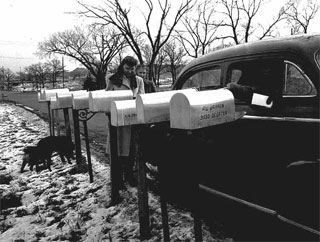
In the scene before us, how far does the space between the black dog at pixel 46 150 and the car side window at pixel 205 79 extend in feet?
9.56

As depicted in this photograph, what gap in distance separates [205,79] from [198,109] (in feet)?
5.70

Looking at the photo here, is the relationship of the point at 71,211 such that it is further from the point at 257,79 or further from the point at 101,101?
the point at 257,79

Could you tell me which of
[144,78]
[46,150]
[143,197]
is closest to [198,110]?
[143,197]

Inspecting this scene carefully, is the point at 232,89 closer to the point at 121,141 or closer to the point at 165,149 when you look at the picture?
the point at 165,149

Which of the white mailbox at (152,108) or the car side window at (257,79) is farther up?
the car side window at (257,79)

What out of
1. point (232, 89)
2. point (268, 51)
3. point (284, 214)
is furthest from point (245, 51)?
point (284, 214)

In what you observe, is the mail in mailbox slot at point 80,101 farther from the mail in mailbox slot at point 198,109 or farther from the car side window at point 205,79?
the mail in mailbox slot at point 198,109

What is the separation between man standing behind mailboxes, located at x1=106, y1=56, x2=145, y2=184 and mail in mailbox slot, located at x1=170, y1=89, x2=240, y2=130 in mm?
1819

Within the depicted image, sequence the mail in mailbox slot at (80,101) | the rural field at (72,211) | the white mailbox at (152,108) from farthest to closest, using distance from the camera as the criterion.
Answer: the mail in mailbox slot at (80,101)
the rural field at (72,211)
the white mailbox at (152,108)

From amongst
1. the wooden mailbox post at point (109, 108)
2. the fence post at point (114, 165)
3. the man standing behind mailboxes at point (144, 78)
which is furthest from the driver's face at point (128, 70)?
the man standing behind mailboxes at point (144, 78)

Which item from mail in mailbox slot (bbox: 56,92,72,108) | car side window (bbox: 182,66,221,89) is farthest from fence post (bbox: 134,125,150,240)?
mail in mailbox slot (bbox: 56,92,72,108)

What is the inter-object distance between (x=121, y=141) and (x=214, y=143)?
1.47m

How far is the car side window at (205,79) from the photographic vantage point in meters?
3.23

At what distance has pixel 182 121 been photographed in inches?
73.1
